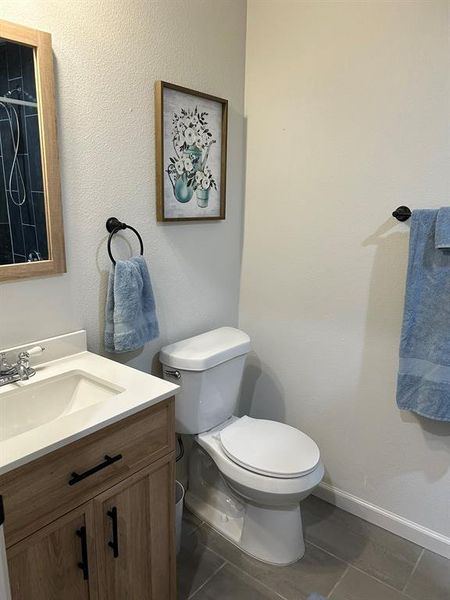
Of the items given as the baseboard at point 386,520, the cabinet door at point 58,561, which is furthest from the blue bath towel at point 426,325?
the cabinet door at point 58,561

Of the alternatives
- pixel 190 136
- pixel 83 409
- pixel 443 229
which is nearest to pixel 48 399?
pixel 83 409

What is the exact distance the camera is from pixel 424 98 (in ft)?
5.22

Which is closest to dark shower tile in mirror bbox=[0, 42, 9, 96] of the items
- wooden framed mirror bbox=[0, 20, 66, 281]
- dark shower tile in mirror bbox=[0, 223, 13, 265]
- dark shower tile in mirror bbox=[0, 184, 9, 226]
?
wooden framed mirror bbox=[0, 20, 66, 281]

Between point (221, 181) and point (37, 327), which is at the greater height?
point (221, 181)

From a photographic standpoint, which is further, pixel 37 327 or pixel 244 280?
pixel 244 280

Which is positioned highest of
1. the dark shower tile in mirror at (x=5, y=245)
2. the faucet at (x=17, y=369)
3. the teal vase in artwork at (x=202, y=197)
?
the teal vase in artwork at (x=202, y=197)

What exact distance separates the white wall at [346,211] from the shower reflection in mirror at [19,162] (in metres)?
1.07

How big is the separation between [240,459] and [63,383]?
2.35 ft

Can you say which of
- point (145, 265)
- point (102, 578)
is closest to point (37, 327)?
point (145, 265)

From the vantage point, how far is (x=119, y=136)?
156 centimetres

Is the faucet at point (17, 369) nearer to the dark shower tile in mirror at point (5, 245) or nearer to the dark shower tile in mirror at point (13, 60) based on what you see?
the dark shower tile in mirror at point (5, 245)

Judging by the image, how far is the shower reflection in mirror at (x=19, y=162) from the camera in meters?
1.25

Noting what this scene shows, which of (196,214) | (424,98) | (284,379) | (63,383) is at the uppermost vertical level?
(424,98)

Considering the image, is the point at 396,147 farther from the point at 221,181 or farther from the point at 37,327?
the point at 37,327
